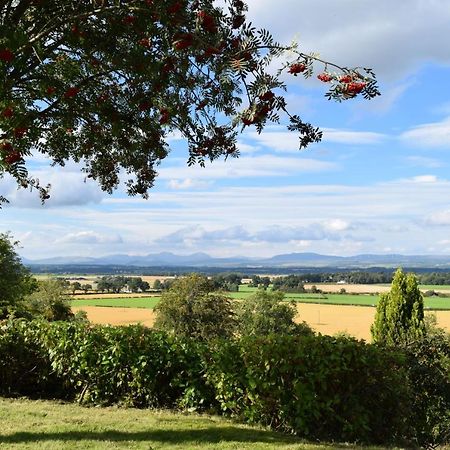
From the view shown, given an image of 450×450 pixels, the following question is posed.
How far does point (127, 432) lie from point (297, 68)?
508cm

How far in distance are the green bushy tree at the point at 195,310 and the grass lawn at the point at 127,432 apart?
35.6 m

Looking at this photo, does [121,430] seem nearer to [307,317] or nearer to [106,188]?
[106,188]

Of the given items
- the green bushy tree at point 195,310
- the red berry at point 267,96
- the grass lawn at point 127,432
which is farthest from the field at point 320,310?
the red berry at point 267,96

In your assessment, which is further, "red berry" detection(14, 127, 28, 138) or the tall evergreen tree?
the tall evergreen tree

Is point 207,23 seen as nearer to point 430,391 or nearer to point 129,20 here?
point 129,20

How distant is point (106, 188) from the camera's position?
7.54 meters

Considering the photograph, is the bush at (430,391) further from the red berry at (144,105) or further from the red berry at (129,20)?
the red berry at (129,20)

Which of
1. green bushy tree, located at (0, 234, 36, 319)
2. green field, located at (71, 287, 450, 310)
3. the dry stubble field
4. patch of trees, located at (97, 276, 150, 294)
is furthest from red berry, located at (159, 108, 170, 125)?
patch of trees, located at (97, 276, 150, 294)

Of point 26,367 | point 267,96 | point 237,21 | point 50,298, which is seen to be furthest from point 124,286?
point 267,96

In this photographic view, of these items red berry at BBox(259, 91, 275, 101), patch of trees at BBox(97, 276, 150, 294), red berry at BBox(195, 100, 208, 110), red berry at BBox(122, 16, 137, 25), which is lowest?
patch of trees at BBox(97, 276, 150, 294)

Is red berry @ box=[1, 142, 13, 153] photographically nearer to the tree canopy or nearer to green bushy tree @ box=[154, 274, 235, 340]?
the tree canopy

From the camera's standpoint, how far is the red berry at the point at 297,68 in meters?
3.87

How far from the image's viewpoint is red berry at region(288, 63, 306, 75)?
3.87 metres

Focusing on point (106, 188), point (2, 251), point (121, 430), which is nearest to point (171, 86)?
point (106, 188)
